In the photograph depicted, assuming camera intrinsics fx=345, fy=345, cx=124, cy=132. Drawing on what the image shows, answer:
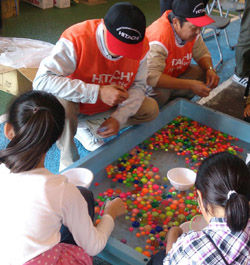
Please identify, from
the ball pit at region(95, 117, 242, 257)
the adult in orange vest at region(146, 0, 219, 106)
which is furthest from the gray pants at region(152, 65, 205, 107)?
the ball pit at region(95, 117, 242, 257)

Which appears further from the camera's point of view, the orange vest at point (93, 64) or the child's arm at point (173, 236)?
the orange vest at point (93, 64)

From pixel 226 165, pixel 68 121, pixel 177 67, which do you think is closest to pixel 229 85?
pixel 177 67

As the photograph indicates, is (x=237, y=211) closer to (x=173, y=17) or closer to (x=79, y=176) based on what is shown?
(x=79, y=176)

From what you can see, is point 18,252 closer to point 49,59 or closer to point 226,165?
point 226,165

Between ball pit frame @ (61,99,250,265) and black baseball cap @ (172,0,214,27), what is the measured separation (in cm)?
46

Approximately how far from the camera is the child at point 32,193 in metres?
0.89

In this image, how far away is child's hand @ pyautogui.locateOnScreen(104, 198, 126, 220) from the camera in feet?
4.13

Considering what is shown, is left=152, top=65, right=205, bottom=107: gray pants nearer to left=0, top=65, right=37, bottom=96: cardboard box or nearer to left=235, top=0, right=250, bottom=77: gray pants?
left=235, top=0, right=250, bottom=77: gray pants

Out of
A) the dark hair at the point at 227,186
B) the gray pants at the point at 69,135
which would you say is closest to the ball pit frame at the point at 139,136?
the gray pants at the point at 69,135

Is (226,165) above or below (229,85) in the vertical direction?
above

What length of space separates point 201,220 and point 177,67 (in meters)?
1.07

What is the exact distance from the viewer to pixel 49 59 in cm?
153

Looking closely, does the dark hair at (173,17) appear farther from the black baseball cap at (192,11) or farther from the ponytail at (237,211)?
the ponytail at (237,211)

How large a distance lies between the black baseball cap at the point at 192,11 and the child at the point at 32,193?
108 cm
